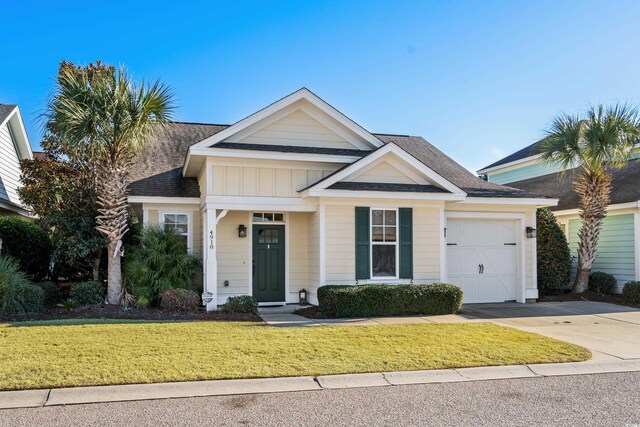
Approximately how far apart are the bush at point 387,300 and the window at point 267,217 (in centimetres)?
297

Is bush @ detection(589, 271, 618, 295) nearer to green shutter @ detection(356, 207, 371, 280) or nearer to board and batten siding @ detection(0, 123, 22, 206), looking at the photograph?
green shutter @ detection(356, 207, 371, 280)

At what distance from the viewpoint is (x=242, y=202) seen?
13.2 metres

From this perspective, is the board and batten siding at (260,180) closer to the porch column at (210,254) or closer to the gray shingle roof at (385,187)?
the porch column at (210,254)

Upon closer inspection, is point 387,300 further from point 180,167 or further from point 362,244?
point 180,167

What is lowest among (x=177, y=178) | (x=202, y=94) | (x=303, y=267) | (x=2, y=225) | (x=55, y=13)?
(x=303, y=267)

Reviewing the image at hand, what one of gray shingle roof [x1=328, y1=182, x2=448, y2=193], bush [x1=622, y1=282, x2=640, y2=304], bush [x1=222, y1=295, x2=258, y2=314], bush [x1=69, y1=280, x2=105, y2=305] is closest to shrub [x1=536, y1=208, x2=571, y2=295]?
bush [x1=622, y1=282, x2=640, y2=304]

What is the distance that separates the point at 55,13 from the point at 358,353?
35.8ft

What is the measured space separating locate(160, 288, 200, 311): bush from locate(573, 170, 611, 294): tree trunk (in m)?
11.8

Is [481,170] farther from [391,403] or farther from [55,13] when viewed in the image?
[391,403]

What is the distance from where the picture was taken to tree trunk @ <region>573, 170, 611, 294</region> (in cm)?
1611

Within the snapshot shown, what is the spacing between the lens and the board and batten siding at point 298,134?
14.0 m

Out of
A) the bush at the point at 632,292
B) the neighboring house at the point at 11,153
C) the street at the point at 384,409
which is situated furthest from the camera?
the neighboring house at the point at 11,153

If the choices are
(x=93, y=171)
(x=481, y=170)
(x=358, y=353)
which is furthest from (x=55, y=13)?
(x=481, y=170)

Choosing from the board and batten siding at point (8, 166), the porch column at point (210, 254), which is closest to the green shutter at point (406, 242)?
the porch column at point (210, 254)
